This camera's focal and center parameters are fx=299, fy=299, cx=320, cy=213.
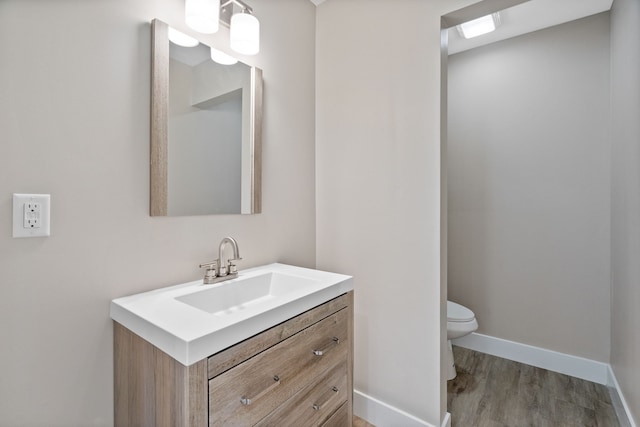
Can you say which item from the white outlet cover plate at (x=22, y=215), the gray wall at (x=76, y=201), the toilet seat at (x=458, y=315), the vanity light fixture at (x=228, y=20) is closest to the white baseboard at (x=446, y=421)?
the toilet seat at (x=458, y=315)

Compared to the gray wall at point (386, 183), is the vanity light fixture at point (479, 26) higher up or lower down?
higher up

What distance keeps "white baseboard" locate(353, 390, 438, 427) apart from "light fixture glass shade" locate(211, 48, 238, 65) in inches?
74.5

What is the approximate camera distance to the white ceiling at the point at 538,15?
191 cm

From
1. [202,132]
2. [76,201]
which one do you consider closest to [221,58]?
[202,132]

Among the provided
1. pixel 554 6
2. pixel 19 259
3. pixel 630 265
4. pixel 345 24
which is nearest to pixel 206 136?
pixel 19 259

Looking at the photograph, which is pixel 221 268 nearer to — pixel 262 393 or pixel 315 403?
pixel 262 393

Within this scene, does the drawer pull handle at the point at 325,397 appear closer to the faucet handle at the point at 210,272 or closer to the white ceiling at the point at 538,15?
the faucet handle at the point at 210,272

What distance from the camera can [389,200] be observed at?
1.63 m

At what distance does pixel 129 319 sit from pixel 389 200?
126 cm

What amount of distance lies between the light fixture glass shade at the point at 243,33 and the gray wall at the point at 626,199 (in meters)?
1.77

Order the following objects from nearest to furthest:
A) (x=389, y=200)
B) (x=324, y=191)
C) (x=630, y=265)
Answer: (x=630, y=265) → (x=389, y=200) → (x=324, y=191)

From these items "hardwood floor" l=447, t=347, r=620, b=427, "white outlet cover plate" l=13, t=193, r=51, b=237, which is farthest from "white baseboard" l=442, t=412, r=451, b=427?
"white outlet cover plate" l=13, t=193, r=51, b=237

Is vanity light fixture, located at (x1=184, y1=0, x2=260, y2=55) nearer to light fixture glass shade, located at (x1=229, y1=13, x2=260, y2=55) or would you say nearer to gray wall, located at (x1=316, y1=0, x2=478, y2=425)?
light fixture glass shade, located at (x1=229, y1=13, x2=260, y2=55)

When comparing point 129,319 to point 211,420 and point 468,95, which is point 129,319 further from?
point 468,95
